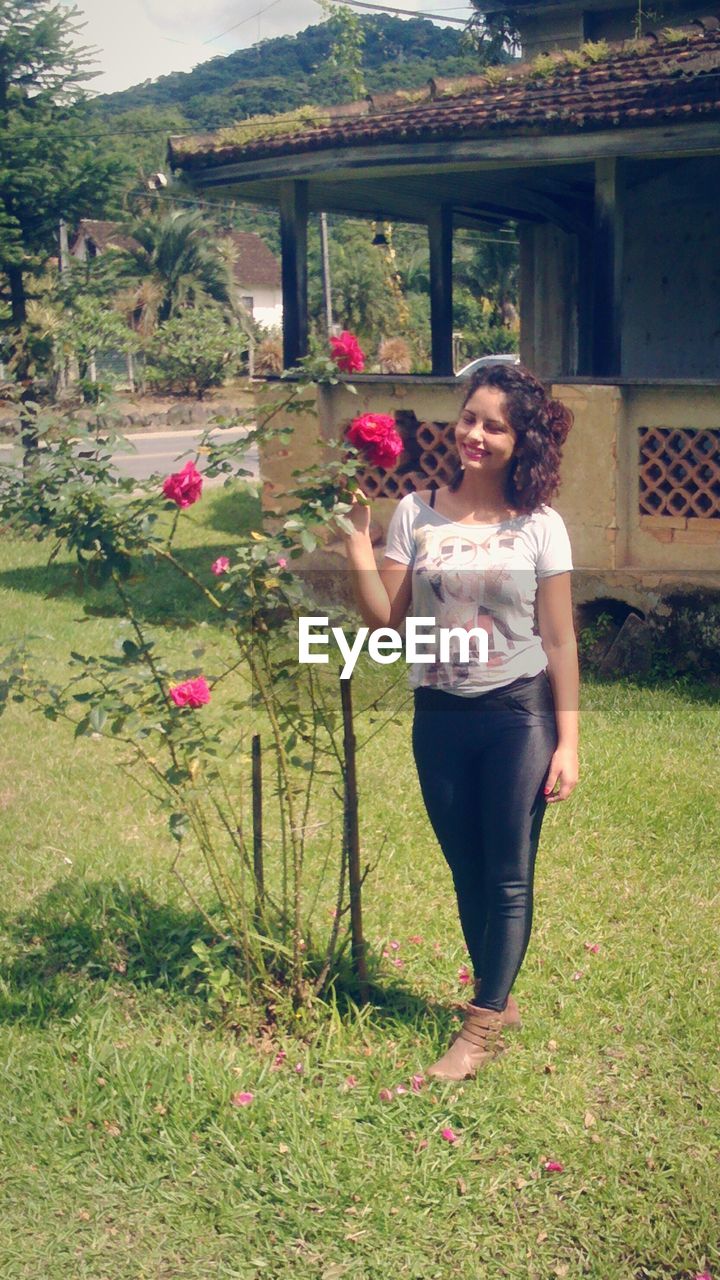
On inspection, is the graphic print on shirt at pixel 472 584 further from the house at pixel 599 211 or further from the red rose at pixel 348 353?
the house at pixel 599 211

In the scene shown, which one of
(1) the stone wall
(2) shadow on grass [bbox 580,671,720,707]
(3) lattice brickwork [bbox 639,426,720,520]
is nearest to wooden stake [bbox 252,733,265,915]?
(2) shadow on grass [bbox 580,671,720,707]

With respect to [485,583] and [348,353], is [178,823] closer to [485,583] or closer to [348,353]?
[485,583]

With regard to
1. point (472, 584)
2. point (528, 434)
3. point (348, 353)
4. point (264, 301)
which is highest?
point (264, 301)

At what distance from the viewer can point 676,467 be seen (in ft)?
29.5

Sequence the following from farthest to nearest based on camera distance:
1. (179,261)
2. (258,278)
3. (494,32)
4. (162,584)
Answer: (258,278), (179,261), (494,32), (162,584)

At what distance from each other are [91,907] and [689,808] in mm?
2681

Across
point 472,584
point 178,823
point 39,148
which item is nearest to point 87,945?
point 178,823

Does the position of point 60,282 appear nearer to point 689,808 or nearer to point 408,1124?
point 689,808

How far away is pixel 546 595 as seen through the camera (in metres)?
3.59

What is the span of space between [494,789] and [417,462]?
22.9 ft

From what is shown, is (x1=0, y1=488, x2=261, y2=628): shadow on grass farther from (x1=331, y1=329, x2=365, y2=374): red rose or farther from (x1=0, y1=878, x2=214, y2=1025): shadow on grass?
(x1=331, y1=329, x2=365, y2=374): red rose

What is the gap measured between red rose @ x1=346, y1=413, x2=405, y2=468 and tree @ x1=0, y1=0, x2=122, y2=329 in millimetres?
13315

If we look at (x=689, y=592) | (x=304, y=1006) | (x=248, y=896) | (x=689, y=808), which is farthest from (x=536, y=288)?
(x=304, y=1006)

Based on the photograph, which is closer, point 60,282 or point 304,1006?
point 304,1006
